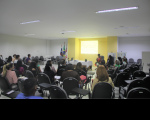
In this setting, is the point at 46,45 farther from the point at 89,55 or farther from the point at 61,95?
the point at 61,95

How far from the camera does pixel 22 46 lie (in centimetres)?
1248

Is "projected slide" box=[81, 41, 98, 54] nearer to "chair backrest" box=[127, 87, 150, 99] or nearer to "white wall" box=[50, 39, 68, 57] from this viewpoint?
"white wall" box=[50, 39, 68, 57]

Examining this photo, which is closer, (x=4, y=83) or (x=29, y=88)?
(x=29, y=88)

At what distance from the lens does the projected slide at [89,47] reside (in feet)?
44.6

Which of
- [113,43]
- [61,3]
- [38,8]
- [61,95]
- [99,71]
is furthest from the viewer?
[113,43]

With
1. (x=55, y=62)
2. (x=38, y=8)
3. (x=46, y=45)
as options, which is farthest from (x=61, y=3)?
(x=46, y=45)

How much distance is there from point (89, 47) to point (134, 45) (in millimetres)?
4947

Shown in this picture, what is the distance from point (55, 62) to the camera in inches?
570

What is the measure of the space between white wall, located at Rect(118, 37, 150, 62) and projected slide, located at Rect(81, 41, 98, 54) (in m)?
2.72

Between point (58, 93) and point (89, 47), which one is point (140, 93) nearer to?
point (58, 93)

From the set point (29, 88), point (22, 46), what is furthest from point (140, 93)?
point (22, 46)

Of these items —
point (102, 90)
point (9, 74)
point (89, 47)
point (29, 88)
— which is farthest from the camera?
point (89, 47)

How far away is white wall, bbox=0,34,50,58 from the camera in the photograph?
10672 millimetres
